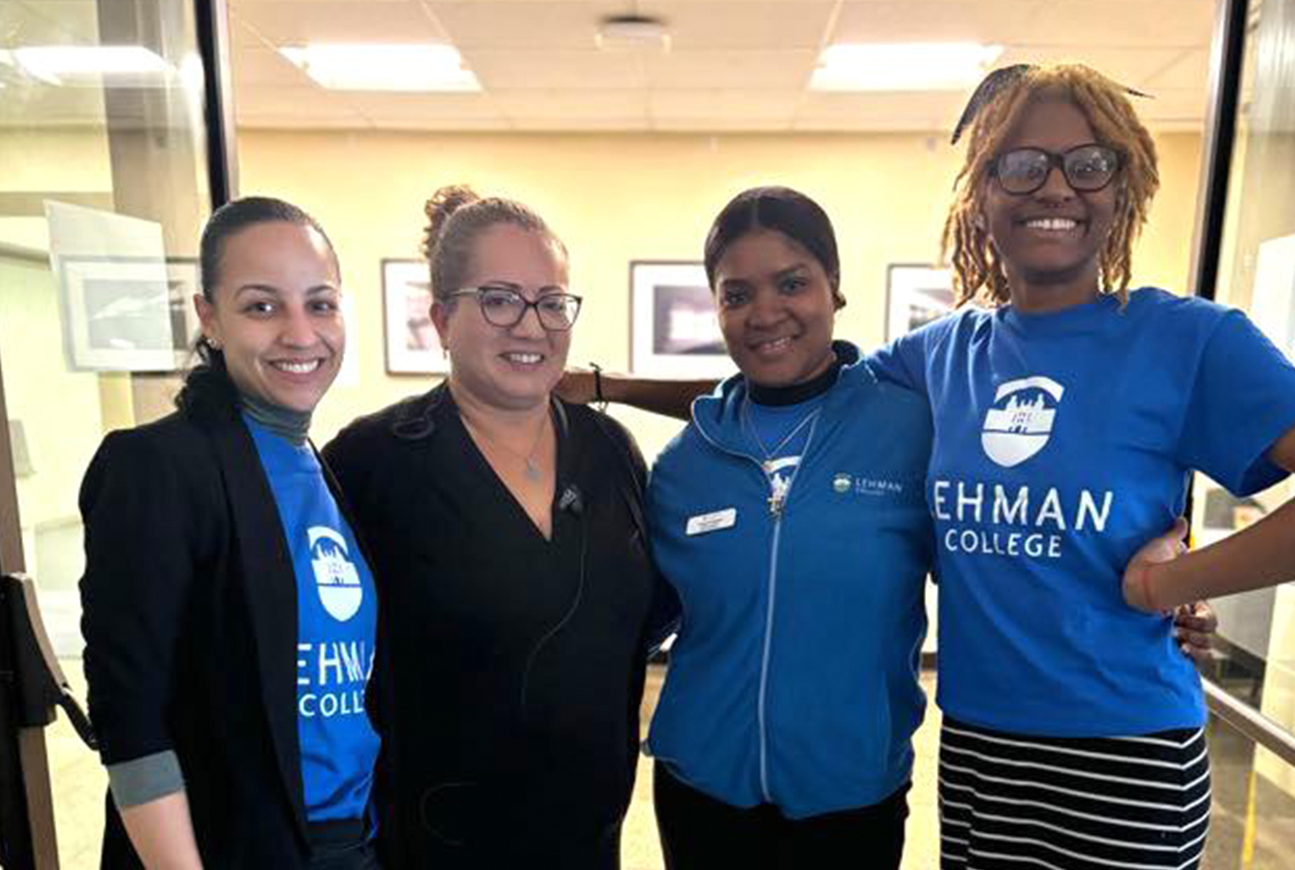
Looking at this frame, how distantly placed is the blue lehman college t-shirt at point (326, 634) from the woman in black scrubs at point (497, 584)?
2.6 inches

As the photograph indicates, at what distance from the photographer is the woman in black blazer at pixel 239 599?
0.92m

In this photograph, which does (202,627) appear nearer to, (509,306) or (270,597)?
(270,597)

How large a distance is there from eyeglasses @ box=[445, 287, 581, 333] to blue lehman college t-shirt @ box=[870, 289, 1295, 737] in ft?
2.01

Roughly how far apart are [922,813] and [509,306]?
2.54 metres

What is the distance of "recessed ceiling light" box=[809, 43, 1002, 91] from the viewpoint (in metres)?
3.78

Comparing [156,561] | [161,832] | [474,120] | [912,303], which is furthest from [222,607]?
[912,303]

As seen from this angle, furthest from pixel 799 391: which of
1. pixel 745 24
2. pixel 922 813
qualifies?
pixel 745 24

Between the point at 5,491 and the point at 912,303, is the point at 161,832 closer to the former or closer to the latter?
the point at 5,491

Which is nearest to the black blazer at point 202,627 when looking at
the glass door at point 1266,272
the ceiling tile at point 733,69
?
the glass door at point 1266,272

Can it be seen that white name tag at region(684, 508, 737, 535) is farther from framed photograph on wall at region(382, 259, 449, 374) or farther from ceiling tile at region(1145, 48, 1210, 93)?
framed photograph on wall at region(382, 259, 449, 374)

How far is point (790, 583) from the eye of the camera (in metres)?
1.25

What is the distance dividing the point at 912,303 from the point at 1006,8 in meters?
2.12

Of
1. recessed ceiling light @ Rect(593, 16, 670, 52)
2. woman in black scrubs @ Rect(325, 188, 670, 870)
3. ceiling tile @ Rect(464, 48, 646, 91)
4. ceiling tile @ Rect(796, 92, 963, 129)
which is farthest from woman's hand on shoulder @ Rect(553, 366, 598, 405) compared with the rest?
ceiling tile @ Rect(796, 92, 963, 129)

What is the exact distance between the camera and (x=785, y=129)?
199 inches
